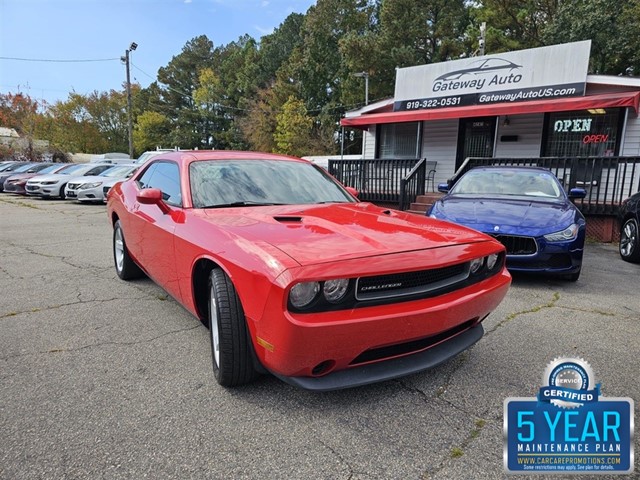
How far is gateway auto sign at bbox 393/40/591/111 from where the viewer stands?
10.6 metres

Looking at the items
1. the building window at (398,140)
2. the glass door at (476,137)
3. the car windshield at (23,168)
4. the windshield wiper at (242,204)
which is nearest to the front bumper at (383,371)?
the windshield wiper at (242,204)

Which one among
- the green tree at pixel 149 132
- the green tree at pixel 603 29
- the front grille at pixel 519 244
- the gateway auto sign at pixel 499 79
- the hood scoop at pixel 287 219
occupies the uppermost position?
the green tree at pixel 603 29

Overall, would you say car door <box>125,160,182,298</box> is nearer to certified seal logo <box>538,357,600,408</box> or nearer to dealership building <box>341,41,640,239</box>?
certified seal logo <box>538,357,600,408</box>

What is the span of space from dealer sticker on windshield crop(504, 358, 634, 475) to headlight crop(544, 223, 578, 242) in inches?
105

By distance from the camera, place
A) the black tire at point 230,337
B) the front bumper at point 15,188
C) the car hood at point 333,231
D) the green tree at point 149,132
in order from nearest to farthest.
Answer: the car hood at point 333,231, the black tire at point 230,337, the front bumper at point 15,188, the green tree at point 149,132

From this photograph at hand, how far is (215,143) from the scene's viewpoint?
5578 centimetres

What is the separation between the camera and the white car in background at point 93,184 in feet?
45.3

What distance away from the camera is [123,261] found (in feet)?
15.4

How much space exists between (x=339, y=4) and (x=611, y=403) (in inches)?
1584

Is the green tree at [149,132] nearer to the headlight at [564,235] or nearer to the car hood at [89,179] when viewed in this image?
the car hood at [89,179]

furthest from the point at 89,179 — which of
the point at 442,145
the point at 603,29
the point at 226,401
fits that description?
the point at 603,29

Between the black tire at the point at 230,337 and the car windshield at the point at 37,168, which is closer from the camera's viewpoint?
the black tire at the point at 230,337

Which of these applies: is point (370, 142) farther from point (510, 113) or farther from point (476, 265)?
point (476, 265)

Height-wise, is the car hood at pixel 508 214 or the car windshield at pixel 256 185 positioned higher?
the car windshield at pixel 256 185
